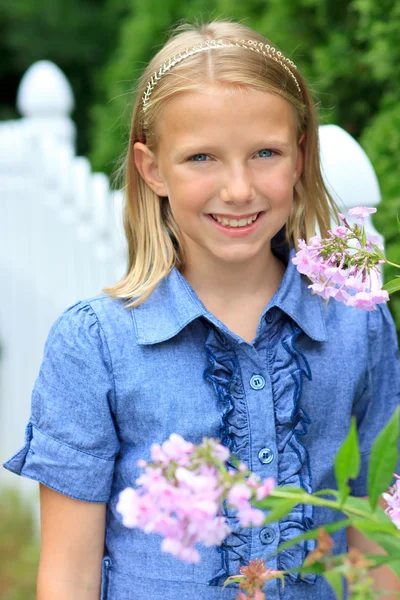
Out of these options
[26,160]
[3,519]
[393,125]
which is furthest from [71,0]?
[393,125]

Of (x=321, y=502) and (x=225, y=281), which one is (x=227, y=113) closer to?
(x=225, y=281)

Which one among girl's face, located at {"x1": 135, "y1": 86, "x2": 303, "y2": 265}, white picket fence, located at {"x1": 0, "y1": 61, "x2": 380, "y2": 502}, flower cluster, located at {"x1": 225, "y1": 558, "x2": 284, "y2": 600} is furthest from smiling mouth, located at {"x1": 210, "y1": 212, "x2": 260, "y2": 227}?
white picket fence, located at {"x1": 0, "y1": 61, "x2": 380, "y2": 502}

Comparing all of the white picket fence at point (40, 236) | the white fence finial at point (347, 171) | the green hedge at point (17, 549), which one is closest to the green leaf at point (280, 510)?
the white fence finial at point (347, 171)

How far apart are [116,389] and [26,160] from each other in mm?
2477

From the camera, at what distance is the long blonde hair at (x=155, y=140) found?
146 centimetres

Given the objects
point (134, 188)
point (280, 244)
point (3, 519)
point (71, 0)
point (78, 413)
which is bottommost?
point (3, 519)

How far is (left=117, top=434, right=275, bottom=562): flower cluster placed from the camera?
0.67m

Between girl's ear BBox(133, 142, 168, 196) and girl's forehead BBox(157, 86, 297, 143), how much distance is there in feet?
0.41

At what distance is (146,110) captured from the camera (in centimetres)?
157

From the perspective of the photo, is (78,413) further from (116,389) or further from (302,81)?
(302,81)

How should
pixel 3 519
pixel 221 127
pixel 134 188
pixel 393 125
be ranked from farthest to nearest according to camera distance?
pixel 3 519 → pixel 393 125 → pixel 134 188 → pixel 221 127

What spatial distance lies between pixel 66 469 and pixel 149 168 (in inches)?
21.0

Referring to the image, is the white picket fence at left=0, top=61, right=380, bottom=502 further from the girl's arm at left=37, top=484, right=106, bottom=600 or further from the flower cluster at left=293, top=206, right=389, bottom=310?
the flower cluster at left=293, top=206, right=389, bottom=310

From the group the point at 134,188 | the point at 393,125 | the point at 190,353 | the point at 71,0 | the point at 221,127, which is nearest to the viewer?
the point at 221,127
